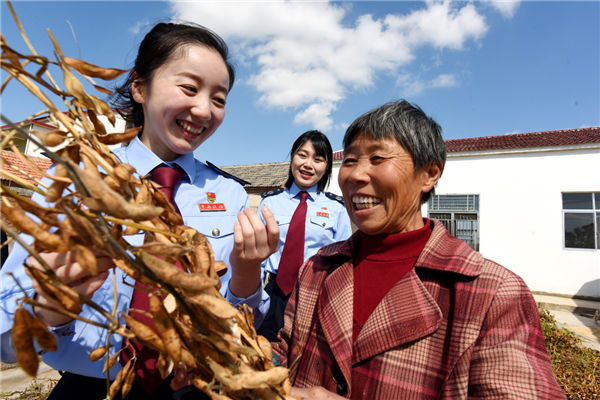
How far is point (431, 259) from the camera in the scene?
1.42 m

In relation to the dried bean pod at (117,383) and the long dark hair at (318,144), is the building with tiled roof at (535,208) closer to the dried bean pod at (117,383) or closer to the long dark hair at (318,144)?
the long dark hair at (318,144)

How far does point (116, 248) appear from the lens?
1.63ft

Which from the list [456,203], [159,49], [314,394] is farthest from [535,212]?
[159,49]

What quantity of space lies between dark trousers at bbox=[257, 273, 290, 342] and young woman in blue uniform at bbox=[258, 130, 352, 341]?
2 centimetres

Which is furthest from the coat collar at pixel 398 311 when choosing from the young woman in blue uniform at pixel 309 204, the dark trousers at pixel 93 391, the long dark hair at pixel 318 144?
the long dark hair at pixel 318 144

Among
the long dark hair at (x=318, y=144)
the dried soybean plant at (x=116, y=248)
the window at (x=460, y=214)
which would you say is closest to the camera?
the dried soybean plant at (x=116, y=248)

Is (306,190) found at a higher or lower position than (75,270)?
higher

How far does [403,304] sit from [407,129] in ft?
2.35

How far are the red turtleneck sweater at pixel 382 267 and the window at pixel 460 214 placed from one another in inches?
432

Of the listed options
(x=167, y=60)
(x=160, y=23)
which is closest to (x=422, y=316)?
(x=167, y=60)

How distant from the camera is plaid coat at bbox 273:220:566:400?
112 centimetres

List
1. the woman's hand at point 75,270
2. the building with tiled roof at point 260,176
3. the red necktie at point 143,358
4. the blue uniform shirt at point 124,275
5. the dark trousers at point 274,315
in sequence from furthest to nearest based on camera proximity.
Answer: the building with tiled roof at point 260,176 < the dark trousers at point 274,315 < the red necktie at point 143,358 < the blue uniform shirt at point 124,275 < the woman's hand at point 75,270

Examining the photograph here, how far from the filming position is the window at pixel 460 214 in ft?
38.9

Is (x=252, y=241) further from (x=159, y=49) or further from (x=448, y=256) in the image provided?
(x=159, y=49)
